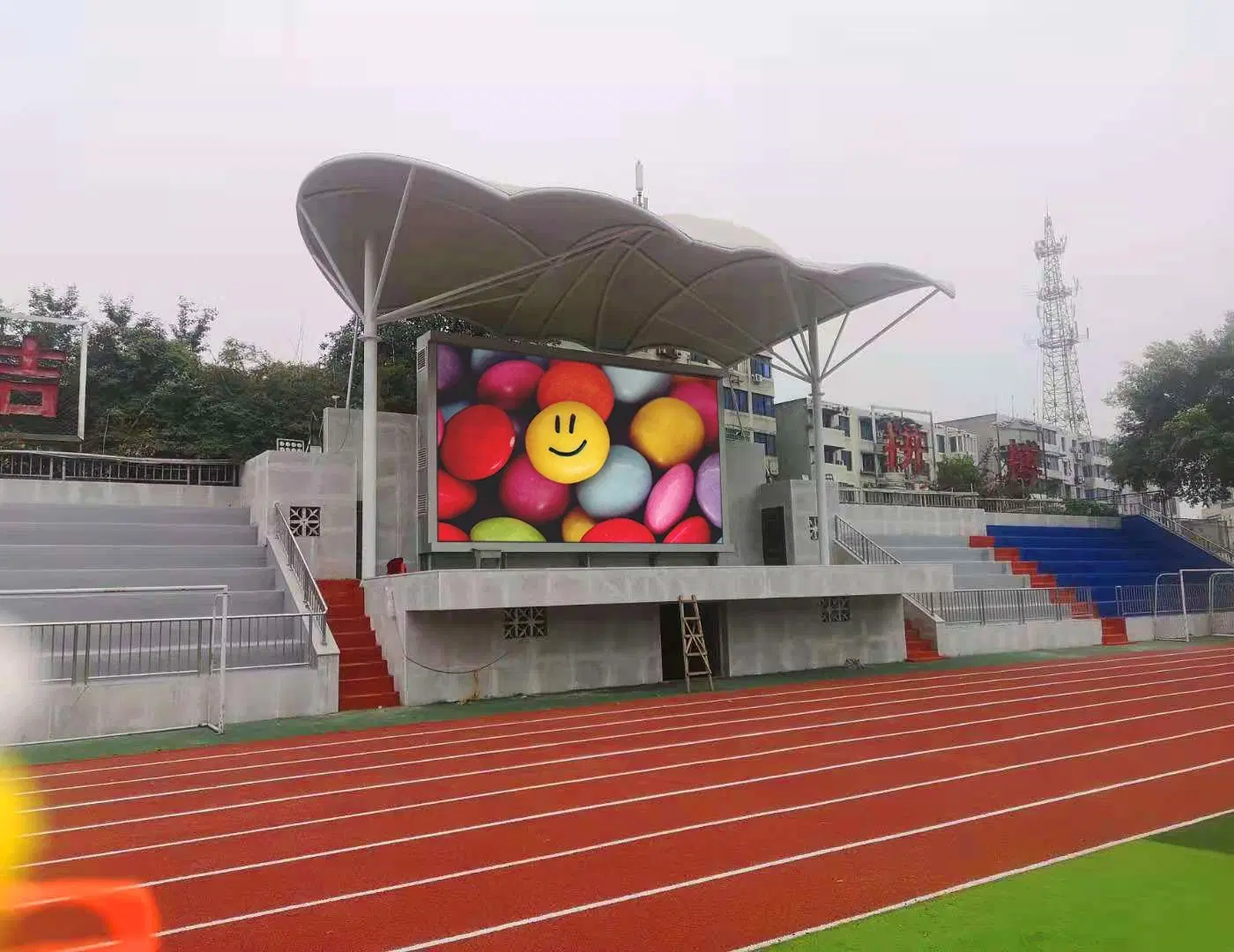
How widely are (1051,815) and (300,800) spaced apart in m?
6.22

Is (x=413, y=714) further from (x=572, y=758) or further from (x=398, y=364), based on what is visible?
(x=398, y=364)

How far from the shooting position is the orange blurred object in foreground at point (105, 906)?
15.6ft

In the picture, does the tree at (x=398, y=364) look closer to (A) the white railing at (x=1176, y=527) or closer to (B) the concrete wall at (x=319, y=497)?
(B) the concrete wall at (x=319, y=497)

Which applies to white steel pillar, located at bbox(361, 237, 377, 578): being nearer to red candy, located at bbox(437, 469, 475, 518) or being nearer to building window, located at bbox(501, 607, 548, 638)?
red candy, located at bbox(437, 469, 475, 518)

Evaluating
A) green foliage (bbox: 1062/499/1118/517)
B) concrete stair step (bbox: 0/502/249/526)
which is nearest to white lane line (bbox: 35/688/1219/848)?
concrete stair step (bbox: 0/502/249/526)

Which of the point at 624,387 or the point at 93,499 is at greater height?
the point at 624,387

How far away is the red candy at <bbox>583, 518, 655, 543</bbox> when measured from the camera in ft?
62.1

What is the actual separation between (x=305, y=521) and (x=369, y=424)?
272 centimetres

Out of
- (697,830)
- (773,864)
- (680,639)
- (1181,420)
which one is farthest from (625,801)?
(1181,420)

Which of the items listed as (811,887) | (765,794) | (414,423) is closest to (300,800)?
(765,794)

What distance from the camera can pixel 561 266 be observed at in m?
19.7

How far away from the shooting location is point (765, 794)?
7.81 metres

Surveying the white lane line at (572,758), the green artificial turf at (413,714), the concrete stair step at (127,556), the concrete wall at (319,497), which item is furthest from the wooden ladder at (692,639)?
the concrete stair step at (127,556)

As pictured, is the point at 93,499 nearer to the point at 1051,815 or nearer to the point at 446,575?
the point at 446,575
